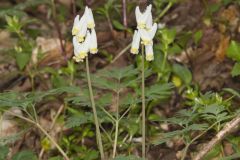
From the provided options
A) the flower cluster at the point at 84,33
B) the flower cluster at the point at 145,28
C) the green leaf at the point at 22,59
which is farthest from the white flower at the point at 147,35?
the green leaf at the point at 22,59

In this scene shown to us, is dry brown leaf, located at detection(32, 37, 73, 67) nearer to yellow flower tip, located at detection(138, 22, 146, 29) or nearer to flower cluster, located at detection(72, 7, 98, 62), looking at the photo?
flower cluster, located at detection(72, 7, 98, 62)

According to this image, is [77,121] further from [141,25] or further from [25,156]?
[141,25]

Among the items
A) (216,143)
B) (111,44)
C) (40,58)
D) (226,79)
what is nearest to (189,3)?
(111,44)

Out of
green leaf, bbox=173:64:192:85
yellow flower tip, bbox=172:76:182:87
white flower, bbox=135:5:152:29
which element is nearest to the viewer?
white flower, bbox=135:5:152:29

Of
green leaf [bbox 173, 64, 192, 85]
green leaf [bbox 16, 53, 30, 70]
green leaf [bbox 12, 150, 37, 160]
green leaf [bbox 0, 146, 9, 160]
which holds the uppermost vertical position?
green leaf [bbox 16, 53, 30, 70]

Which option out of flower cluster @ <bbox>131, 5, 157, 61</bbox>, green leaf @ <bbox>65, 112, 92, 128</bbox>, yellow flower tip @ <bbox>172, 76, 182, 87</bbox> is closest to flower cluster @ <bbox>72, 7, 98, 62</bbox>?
flower cluster @ <bbox>131, 5, 157, 61</bbox>

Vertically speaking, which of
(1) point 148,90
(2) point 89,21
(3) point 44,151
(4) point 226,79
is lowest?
(3) point 44,151

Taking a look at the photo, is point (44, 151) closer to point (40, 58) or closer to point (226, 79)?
point (40, 58)

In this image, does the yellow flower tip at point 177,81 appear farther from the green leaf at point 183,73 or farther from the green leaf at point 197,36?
the green leaf at point 197,36
